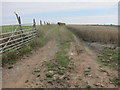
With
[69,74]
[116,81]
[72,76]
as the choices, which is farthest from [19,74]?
[116,81]

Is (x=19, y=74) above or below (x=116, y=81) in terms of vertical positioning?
above

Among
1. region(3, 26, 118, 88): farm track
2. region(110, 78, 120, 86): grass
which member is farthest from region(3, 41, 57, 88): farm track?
region(110, 78, 120, 86): grass

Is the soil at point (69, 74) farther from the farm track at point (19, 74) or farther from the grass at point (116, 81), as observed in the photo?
the grass at point (116, 81)

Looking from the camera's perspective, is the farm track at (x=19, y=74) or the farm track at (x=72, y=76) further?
the farm track at (x=19, y=74)

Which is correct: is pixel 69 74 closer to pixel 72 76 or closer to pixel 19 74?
pixel 72 76

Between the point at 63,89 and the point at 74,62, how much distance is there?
94.3 inches

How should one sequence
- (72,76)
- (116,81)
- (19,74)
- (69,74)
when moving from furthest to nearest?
(19,74), (69,74), (72,76), (116,81)

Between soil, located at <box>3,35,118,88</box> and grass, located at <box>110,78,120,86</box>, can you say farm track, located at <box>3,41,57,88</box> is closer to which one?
soil, located at <box>3,35,118,88</box>

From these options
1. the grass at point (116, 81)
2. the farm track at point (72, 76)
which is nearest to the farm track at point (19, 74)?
the farm track at point (72, 76)

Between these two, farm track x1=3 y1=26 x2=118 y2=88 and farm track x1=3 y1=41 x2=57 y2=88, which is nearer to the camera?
farm track x1=3 y1=26 x2=118 y2=88

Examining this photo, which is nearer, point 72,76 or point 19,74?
point 72,76

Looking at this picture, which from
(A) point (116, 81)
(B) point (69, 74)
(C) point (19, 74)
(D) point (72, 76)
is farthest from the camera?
(C) point (19, 74)

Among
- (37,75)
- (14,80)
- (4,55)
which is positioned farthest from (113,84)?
(4,55)

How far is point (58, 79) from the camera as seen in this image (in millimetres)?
4785
